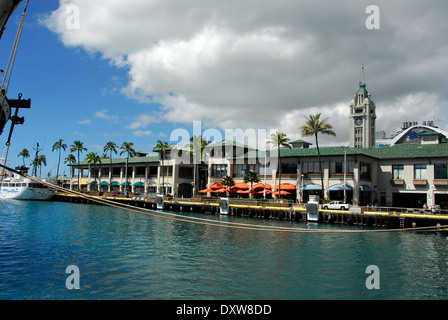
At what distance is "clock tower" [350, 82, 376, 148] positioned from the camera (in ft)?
520

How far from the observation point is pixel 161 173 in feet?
301

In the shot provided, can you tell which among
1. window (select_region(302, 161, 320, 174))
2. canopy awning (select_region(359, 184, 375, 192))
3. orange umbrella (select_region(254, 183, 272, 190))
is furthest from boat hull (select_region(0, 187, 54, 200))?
canopy awning (select_region(359, 184, 375, 192))

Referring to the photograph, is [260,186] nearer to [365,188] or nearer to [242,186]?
[242,186]

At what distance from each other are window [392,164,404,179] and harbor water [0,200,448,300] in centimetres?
3334

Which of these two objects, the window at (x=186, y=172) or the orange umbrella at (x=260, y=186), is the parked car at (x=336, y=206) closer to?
the orange umbrella at (x=260, y=186)

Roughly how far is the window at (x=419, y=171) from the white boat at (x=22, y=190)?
9057 cm

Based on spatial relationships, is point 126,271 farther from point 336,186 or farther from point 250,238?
point 336,186

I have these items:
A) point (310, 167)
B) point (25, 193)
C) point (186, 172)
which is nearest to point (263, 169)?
point (310, 167)

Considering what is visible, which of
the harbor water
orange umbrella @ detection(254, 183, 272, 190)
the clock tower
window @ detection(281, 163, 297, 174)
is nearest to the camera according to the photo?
the harbor water

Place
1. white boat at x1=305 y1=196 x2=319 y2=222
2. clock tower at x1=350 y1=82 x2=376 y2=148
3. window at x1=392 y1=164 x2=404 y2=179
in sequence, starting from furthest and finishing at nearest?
clock tower at x1=350 y1=82 x2=376 y2=148 → window at x1=392 y1=164 x2=404 y2=179 → white boat at x1=305 y1=196 x2=319 y2=222

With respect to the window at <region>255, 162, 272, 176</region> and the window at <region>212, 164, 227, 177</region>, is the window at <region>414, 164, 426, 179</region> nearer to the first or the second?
the window at <region>255, 162, 272, 176</region>

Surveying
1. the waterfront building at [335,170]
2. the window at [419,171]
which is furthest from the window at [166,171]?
the window at [419,171]
